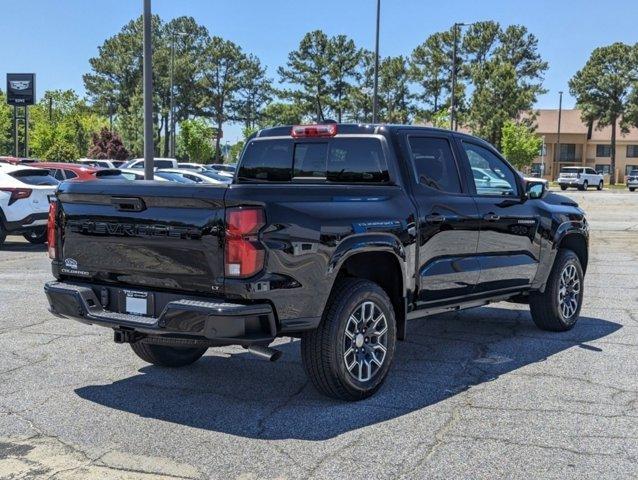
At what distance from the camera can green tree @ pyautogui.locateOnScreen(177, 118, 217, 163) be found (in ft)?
262

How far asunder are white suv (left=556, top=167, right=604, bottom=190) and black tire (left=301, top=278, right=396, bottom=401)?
57.2m

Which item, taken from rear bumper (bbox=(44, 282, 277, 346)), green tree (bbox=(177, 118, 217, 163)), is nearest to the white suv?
green tree (bbox=(177, 118, 217, 163))

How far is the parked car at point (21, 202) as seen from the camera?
14914mm

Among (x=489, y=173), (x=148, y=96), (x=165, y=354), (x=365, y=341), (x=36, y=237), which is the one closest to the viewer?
(x=365, y=341)

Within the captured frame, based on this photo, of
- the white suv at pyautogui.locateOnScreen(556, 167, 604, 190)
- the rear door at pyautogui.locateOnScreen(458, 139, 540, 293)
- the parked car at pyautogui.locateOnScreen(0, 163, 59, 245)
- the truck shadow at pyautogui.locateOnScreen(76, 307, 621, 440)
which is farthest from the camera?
the white suv at pyautogui.locateOnScreen(556, 167, 604, 190)

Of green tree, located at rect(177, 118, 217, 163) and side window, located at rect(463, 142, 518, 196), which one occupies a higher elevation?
green tree, located at rect(177, 118, 217, 163)

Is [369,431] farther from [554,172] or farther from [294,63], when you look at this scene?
[554,172]

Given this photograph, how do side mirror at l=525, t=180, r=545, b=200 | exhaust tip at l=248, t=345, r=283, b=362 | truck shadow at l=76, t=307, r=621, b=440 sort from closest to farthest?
exhaust tip at l=248, t=345, r=283, b=362
truck shadow at l=76, t=307, r=621, b=440
side mirror at l=525, t=180, r=545, b=200

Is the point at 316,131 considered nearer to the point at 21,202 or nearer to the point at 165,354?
the point at 165,354

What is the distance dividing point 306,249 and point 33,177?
11.9 metres

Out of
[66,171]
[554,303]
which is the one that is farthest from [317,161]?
[66,171]

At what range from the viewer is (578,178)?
5959 cm

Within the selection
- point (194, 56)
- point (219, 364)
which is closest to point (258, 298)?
point (219, 364)

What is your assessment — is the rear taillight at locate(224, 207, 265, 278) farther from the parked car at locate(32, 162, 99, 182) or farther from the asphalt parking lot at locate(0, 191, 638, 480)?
the parked car at locate(32, 162, 99, 182)
